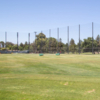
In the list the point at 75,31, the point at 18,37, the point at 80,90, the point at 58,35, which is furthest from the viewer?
the point at 18,37

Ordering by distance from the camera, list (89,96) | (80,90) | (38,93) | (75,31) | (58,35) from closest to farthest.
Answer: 1. (89,96)
2. (38,93)
3. (80,90)
4. (75,31)
5. (58,35)

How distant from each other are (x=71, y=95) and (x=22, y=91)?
136 cm

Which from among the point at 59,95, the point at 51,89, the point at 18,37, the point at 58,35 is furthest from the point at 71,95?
the point at 18,37

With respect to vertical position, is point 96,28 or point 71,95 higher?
point 96,28

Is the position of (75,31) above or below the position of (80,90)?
above

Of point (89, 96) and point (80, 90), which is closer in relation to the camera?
point (89, 96)

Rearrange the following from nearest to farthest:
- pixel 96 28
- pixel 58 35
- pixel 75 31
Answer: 1. pixel 96 28
2. pixel 75 31
3. pixel 58 35

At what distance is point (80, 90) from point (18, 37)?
162ft

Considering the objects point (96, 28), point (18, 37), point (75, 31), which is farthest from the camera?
point (18, 37)

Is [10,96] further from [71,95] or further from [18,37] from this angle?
[18,37]

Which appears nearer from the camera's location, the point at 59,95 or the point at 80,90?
the point at 59,95

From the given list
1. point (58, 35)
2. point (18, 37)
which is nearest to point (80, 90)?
point (58, 35)

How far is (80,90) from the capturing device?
4609 millimetres

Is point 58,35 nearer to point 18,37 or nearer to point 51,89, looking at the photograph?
point 18,37
